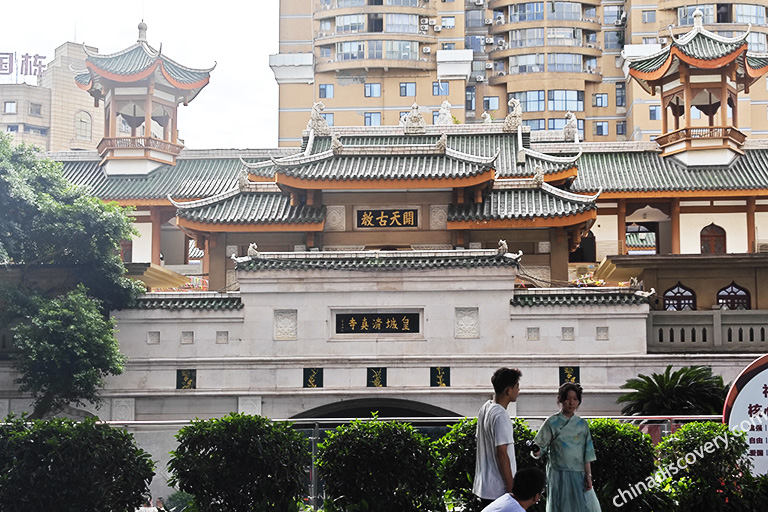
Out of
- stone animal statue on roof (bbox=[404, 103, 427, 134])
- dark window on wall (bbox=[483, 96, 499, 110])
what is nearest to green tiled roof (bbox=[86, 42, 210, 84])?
stone animal statue on roof (bbox=[404, 103, 427, 134])

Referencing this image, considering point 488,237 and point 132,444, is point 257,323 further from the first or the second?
point 132,444

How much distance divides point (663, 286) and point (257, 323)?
34.9 ft

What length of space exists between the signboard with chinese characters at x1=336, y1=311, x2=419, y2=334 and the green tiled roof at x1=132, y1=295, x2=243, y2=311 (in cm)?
244

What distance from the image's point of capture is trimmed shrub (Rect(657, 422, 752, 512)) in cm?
1165

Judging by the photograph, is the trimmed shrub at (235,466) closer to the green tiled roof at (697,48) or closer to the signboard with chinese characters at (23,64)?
the green tiled roof at (697,48)

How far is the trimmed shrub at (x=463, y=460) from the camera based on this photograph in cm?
1152

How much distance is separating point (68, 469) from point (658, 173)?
92.0 ft

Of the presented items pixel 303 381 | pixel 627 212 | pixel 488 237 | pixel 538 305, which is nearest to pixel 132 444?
pixel 303 381

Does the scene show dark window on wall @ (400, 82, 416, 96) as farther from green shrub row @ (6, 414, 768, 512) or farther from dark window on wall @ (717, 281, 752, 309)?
green shrub row @ (6, 414, 768, 512)

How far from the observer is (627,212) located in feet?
120

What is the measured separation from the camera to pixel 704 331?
2305cm

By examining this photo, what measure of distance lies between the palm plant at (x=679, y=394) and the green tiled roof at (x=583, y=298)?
2383 millimetres

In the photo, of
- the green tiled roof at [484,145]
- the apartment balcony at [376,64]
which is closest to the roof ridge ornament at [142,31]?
the green tiled roof at [484,145]

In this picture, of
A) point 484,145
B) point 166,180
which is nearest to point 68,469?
point 484,145
